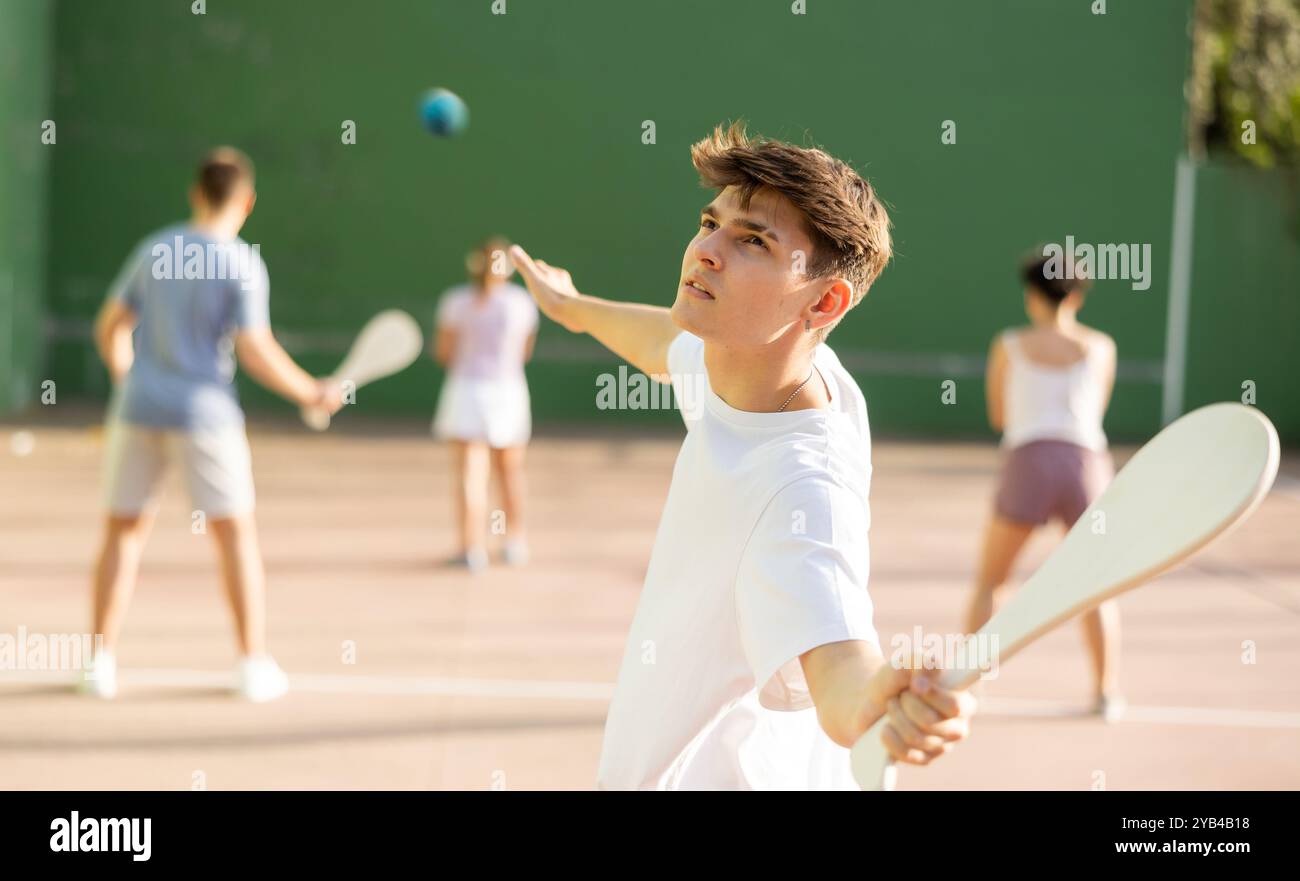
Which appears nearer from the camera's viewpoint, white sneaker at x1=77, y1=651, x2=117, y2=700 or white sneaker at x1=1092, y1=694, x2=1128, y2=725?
white sneaker at x1=77, y1=651, x2=117, y2=700

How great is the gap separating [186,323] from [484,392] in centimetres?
254

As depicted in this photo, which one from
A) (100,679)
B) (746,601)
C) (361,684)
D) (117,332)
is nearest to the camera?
(746,601)

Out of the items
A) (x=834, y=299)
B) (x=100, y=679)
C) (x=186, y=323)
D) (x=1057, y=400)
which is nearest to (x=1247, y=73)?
(x=1057, y=400)

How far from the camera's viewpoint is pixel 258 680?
5105 millimetres

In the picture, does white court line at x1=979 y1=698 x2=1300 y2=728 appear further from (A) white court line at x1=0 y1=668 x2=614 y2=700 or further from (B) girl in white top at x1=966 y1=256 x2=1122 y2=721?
(A) white court line at x1=0 y1=668 x2=614 y2=700

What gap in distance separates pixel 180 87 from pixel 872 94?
21.1 ft

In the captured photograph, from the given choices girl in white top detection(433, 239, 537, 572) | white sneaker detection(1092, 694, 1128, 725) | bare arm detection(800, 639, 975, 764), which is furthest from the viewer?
girl in white top detection(433, 239, 537, 572)

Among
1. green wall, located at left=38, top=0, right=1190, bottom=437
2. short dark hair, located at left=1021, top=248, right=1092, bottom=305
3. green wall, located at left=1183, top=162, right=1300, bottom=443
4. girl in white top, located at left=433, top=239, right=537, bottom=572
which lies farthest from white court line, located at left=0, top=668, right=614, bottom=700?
green wall, located at left=1183, top=162, right=1300, bottom=443

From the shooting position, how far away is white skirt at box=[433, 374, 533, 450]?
7.39 m

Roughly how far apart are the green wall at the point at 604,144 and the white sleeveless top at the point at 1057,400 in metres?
7.98

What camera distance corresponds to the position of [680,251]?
1469cm

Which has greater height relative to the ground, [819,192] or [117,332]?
[117,332]

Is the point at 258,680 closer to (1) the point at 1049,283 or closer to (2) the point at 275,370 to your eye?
(2) the point at 275,370
